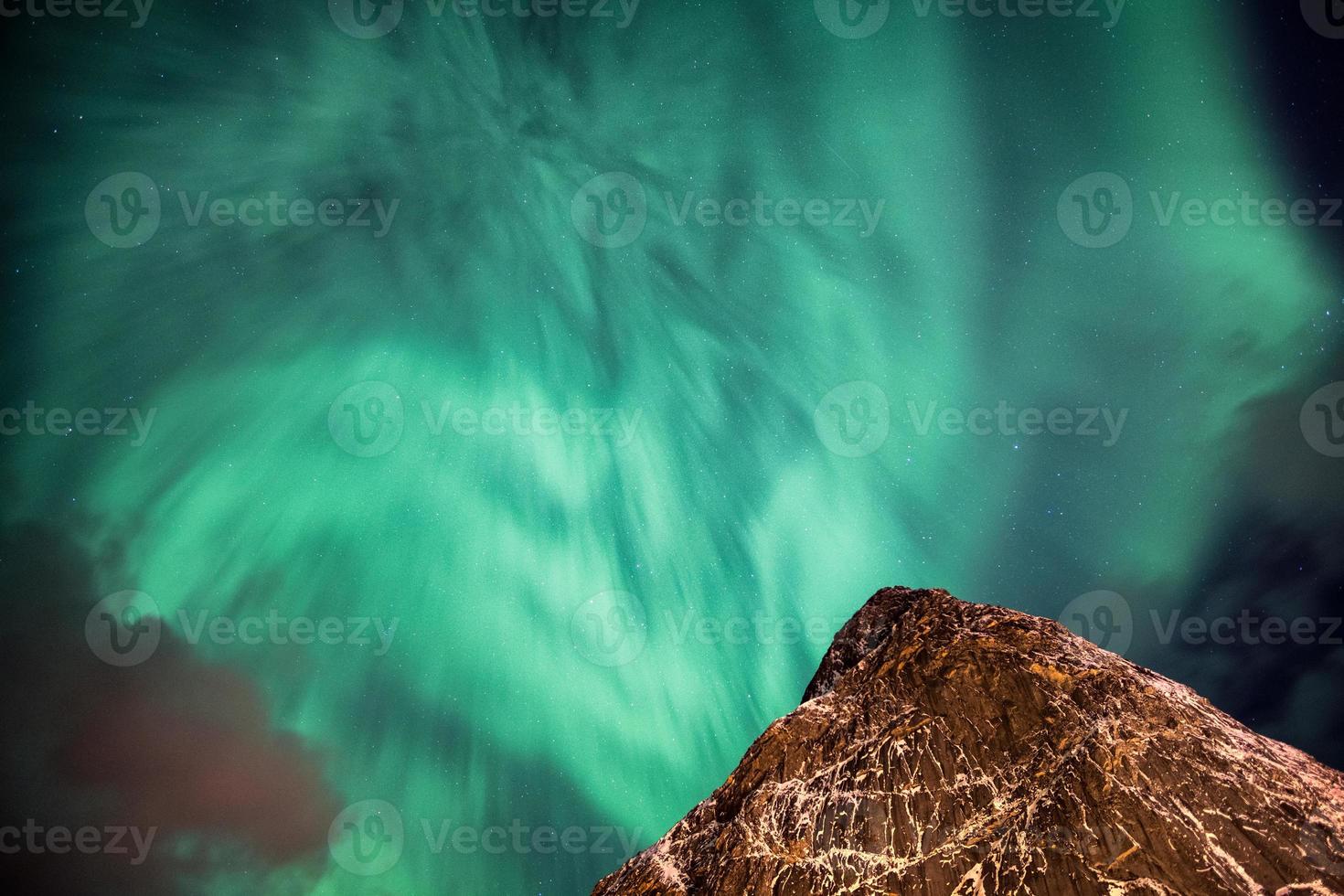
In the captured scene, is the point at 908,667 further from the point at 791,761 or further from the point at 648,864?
the point at 648,864

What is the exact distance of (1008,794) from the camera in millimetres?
27359

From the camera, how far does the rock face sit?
2341cm

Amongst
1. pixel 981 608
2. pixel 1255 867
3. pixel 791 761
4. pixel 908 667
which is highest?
pixel 981 608

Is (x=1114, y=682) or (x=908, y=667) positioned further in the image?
(x=908, y=667)

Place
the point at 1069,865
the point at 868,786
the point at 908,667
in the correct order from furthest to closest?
the point at 908,667 < the point at 868,786 < the point at 1069,865

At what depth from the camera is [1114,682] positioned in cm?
2941

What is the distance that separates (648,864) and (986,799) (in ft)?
57.2

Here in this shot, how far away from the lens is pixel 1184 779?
25.4m

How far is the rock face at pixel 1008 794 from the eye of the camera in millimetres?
23406

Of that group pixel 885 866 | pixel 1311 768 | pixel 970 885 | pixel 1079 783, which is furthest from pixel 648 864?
pixel 1311 768

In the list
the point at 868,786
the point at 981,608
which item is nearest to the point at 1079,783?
the point at 868,786

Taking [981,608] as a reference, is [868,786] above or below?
below

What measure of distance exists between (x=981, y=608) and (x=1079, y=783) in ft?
39.4

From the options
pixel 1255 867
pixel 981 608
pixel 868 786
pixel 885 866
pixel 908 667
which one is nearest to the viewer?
pixel 1255 867
